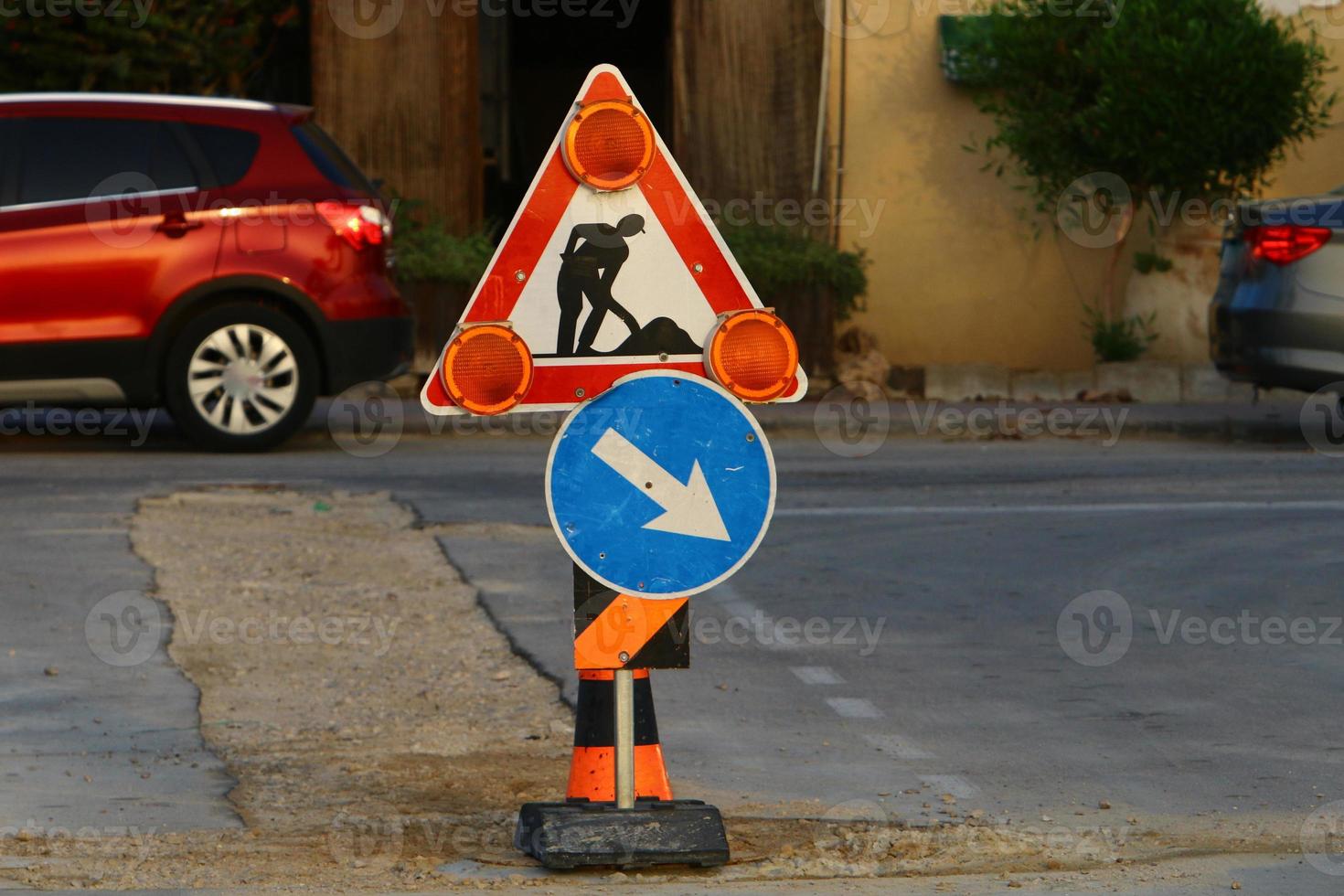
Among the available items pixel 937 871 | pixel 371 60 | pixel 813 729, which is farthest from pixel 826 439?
pixel 937 871

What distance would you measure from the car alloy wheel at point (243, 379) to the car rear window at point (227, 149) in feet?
2.54

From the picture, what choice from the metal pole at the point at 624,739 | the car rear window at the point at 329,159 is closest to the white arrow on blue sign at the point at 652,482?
the metal pole at the point at 624,739

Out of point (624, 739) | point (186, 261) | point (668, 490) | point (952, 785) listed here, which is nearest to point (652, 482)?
point (668, 490)

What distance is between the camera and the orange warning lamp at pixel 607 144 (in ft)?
14.9

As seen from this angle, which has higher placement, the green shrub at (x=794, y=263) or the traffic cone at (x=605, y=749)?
the green shrub at (x=794, y=263)

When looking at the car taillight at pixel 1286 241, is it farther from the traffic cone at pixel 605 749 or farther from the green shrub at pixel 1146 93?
the traffic cone at pixel 605 749

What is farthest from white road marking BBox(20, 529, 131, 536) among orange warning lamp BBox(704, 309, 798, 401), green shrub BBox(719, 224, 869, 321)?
green shrub BBox(719, 224, 869, 321)

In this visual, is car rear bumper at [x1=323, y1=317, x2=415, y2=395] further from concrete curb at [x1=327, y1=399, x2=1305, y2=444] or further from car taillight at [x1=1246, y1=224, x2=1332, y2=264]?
car taillight at [x1=1246, y1=224, x2=1332, y2=264]

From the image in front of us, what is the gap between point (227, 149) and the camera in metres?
11.6

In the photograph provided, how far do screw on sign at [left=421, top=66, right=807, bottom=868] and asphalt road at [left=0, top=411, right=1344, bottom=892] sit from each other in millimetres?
790

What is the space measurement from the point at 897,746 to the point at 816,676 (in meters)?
0.90

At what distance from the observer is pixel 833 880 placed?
14.9 feet

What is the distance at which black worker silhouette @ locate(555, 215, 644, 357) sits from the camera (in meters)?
4.52

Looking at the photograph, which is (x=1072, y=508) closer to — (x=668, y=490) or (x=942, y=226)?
(x=668, y=490)
